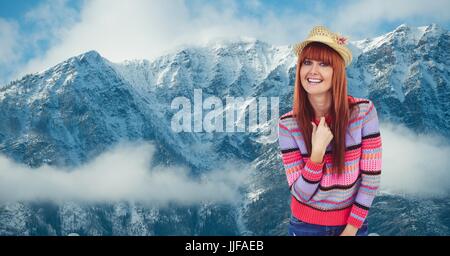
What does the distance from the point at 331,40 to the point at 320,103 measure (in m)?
0.96

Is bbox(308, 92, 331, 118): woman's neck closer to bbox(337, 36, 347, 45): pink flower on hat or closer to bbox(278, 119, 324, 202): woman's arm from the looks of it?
bbox(278, 119, 324, 202): woman's arm

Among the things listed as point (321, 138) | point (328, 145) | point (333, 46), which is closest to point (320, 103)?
point (328, 145)

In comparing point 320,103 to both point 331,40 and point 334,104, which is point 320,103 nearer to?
point 334,104

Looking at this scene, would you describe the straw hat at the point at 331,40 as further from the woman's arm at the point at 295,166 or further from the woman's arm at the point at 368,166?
the woman's arm at the point at 295,166

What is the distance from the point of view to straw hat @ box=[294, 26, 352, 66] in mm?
8891

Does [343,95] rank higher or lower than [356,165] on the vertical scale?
higher

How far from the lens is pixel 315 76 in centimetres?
927

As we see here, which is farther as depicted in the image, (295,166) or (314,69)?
(295,166)

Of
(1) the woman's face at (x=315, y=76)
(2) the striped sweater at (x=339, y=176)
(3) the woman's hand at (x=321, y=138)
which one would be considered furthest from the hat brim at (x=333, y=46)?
(3) the woman's hand at (x=321, y=138)

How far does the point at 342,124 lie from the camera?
29.4ft

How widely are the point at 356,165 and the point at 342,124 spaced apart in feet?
2.01
